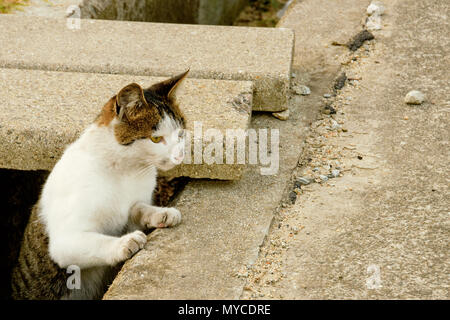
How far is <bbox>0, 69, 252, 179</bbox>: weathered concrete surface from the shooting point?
7.47 ft

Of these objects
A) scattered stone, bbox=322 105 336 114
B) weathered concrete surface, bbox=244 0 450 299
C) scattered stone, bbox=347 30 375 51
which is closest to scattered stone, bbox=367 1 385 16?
scattered stone, bbox=347 30 375 51

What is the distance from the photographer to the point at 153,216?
2107mm

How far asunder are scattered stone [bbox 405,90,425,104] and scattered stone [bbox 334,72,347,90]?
1.25 feet

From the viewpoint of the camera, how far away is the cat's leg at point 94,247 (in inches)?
76.1

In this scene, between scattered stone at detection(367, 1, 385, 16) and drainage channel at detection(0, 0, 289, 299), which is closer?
drainage channel at detection(0, 0, 289, 299)

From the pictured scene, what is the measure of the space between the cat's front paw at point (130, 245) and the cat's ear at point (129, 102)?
0.44m

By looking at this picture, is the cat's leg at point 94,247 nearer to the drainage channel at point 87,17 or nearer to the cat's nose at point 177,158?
the cat's nose at point 177,158

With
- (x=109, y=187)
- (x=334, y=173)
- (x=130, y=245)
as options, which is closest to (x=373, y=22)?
(x=334, y=173)

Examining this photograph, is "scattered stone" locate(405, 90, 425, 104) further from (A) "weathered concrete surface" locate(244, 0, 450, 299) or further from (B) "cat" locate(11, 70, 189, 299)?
(B) "cat" locate(11, 70, 189, 299)

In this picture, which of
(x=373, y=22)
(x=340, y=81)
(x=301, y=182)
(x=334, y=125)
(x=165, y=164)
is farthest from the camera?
(x=373, y=22)

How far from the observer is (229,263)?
190cm

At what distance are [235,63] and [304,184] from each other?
82 centimetres

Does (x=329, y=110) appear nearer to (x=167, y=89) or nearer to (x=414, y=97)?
(x=414, y=97)

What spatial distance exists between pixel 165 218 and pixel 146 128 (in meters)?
0.36
